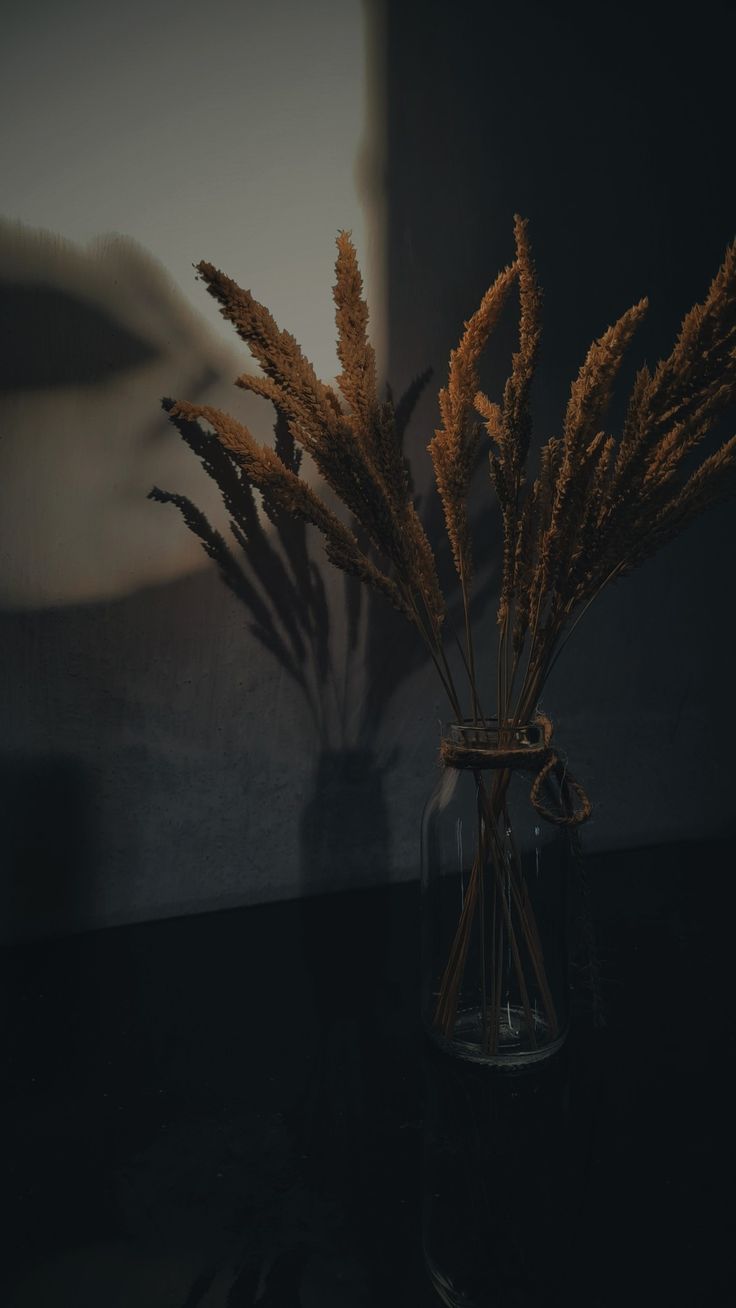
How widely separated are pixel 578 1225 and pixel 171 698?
663mm

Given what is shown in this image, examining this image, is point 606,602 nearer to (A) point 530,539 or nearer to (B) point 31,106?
(A) point 530,539

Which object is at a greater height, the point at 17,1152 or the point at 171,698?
→ the point at 171,698

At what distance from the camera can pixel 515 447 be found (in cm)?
73

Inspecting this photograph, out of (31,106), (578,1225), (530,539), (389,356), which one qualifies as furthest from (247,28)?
(578,1225)

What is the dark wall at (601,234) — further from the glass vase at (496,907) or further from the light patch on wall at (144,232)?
the glass vase at (496,907)

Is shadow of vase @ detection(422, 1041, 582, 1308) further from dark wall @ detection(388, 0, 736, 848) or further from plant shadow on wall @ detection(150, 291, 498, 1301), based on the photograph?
dark wall @ detection(388, 0, 736, 848)

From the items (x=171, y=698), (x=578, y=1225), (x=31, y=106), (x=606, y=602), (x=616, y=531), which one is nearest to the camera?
(x=578, y=1225)

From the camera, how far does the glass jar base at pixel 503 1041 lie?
0.75 meters

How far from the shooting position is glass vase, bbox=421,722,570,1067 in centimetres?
77

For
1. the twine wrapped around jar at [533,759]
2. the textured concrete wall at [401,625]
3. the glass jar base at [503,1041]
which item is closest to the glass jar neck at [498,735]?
the twine wrapped around jar at [533,759]

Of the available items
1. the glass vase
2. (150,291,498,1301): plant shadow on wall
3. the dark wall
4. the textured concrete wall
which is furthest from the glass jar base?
the dark wall

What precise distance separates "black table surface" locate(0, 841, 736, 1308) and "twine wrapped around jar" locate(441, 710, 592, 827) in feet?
0.64

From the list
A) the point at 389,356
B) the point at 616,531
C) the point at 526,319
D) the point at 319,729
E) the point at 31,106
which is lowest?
the point at 319,729

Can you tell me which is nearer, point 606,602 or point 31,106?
point 31,106
